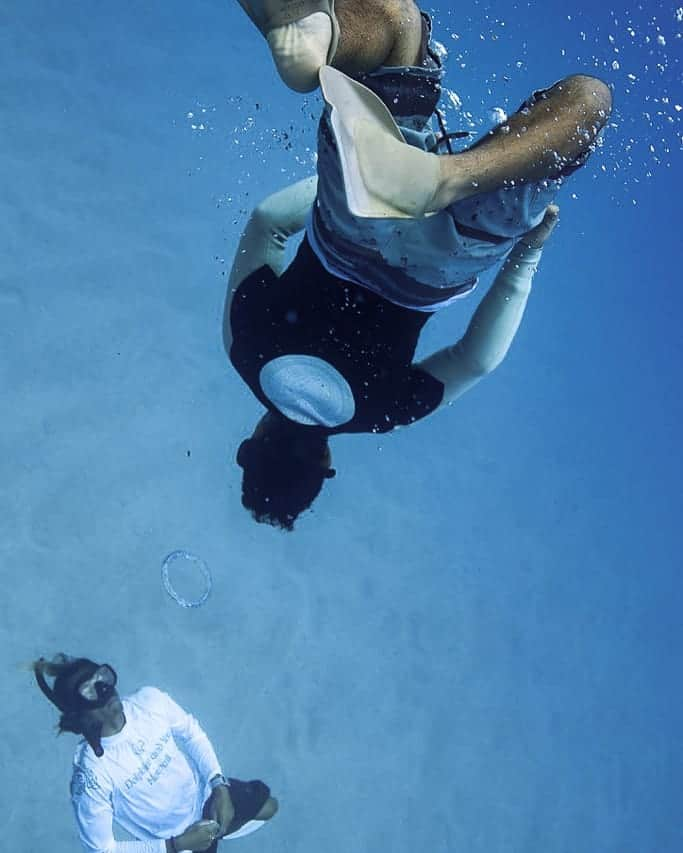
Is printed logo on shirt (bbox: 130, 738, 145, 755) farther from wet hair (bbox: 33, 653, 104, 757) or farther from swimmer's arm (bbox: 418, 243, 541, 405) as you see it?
swimmer's arm (bbox: 418, 243, 541, 405)

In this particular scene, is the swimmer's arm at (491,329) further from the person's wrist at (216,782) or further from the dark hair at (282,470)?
the person's wrist at (216,782)

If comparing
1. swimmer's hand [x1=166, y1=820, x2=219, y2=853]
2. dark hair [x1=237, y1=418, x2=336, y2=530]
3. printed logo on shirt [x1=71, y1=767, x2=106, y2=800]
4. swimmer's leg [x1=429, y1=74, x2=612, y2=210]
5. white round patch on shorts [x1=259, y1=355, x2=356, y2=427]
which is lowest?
swimmer's hand [x1=166, y1=820, x2=219, y2=853]

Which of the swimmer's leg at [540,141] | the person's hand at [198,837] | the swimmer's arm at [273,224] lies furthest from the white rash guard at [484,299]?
the person's hand at [198,837]

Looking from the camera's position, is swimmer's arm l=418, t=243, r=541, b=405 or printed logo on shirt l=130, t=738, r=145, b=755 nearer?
swimmer's arm l=418, t=243, r=541, b=405

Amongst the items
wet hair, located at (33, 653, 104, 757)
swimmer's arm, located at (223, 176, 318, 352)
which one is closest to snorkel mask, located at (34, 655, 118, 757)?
wet hair, located at (33, 653, 104, 757)

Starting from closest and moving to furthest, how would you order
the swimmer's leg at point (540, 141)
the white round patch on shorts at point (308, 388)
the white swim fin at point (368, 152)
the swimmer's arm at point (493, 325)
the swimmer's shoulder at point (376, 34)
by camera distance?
the white swim fin at point (368, 152) < the swimmer's leg at point (540, 141) < the swimmer's shoulder at point (376, 34) < the white round patch on shorts at point (308, 388) < the swimmer's arm at point (493, 325)

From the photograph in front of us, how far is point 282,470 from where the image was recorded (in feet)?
9.20

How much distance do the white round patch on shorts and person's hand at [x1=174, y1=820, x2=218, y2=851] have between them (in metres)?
2.76

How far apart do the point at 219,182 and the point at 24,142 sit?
6.43 ft

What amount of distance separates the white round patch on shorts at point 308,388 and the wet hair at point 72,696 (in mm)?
2334

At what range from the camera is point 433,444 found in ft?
30.0

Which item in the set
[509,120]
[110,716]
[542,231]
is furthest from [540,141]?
[110,716]

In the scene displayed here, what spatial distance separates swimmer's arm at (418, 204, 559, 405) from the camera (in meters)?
2.69

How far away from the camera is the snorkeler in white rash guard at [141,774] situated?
4.05m
